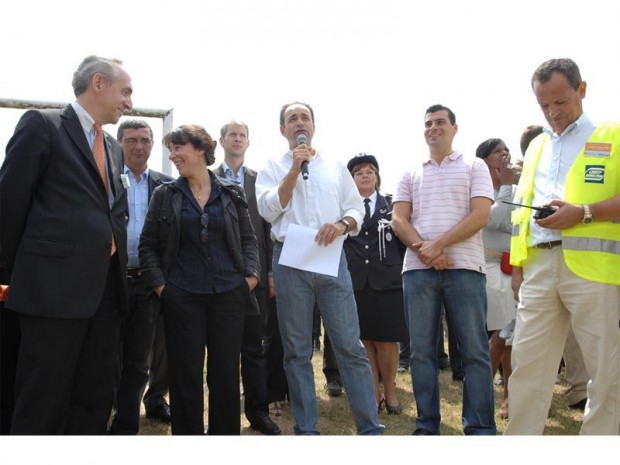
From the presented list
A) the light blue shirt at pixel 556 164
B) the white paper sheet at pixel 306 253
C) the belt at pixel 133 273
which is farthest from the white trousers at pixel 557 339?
the belt at pixel 133 273

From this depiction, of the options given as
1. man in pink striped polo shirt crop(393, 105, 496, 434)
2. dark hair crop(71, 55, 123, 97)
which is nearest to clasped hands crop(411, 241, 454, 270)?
man in pink striped polo shirt crop(393, 105, 496, 434)

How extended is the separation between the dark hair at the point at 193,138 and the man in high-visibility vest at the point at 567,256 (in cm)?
195

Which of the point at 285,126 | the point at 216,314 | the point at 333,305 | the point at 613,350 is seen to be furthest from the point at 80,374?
the point at 613,350

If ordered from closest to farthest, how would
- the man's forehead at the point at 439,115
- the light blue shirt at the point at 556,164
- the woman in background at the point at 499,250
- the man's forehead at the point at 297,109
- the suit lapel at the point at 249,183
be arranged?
the light blue shirt at the point at 556,164
the man's forehead at the point at 297,109
the man's forehead at the point at 439,115
the suit lapel at the point at 249,183
the woman in background at the point at 499,250

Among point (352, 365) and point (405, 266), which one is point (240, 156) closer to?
point (405, 266)

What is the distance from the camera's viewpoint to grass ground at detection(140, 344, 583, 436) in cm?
480

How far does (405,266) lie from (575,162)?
131 centimetres

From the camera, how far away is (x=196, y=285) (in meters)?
3.81

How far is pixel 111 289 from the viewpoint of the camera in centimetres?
352

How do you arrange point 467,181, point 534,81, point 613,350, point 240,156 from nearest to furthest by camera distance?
point 613,350, point 534,81, point 467,181, point 240,156

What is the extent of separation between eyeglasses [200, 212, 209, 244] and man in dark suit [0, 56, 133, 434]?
50cm

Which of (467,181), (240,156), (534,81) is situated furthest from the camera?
(240,156)

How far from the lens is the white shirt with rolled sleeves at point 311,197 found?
413 centimetres

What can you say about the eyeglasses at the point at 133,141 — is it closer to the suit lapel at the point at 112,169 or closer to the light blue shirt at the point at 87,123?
the suit lapel at the point at 112,169
